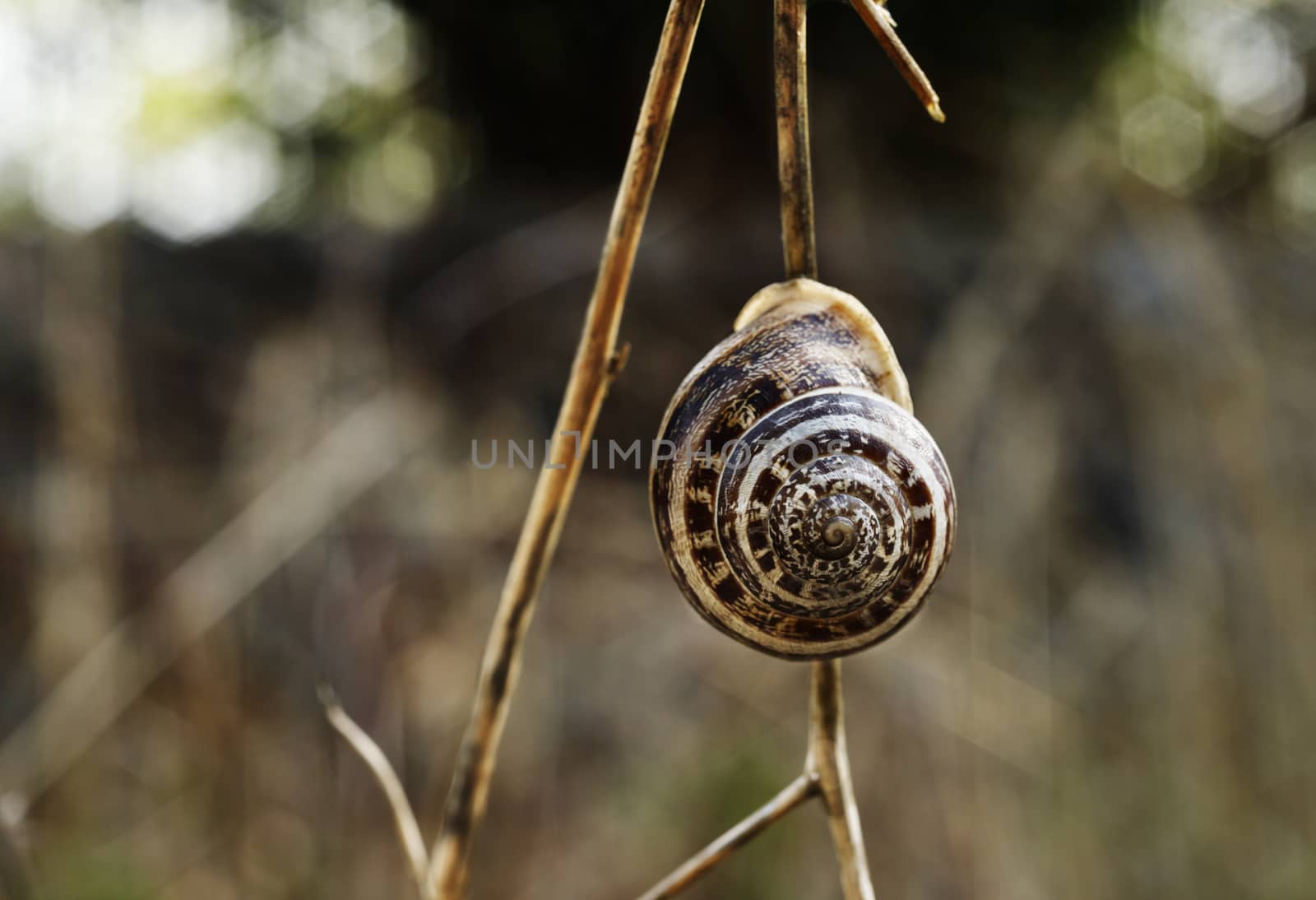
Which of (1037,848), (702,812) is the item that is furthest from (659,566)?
(1037,848)

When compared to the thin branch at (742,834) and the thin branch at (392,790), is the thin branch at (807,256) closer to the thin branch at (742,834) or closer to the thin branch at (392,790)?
the thin branch at (742,834)

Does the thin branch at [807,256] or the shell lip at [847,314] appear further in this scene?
the shell lip at [847,314]

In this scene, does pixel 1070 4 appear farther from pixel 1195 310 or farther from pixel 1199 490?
pixel 1199 490

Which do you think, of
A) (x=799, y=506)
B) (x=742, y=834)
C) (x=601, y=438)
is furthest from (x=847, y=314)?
(x=601, y=438)

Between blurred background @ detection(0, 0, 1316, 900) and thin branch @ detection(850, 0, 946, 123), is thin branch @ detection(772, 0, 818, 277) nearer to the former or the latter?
thin branch @ detection(850, 0, 946, 123)

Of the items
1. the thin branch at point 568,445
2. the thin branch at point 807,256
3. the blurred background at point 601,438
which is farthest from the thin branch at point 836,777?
the blurred background at point 601,438
